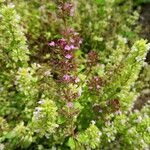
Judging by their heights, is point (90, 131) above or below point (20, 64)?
below

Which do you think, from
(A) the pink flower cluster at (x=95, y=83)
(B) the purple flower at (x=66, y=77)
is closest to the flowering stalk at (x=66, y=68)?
(B) the purple flower at (x=66, y=77)

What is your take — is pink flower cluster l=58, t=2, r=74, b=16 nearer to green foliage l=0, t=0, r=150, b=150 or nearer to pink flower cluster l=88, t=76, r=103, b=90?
green foliage l=0, t=0, r=150, b=150

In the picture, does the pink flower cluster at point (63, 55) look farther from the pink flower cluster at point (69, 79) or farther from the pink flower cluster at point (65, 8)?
the pink flower cluster at point (65, 8)

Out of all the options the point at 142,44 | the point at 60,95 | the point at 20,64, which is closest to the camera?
the point at 142,44

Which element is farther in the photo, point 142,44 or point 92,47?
point 92,47

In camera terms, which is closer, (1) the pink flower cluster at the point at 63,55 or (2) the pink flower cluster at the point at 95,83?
(1) the pink flower cluster at the point at 63,55

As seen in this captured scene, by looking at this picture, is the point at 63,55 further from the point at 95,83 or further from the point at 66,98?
the point at 95,83

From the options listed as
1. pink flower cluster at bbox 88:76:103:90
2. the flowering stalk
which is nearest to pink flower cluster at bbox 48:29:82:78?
the flowering stalk

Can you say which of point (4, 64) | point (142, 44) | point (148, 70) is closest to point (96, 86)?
point (142, 44)

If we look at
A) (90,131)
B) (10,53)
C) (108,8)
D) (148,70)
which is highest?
(108,8)

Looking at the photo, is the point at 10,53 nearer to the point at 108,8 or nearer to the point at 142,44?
the point at 142,44

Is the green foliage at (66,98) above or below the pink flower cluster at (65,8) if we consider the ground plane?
below
